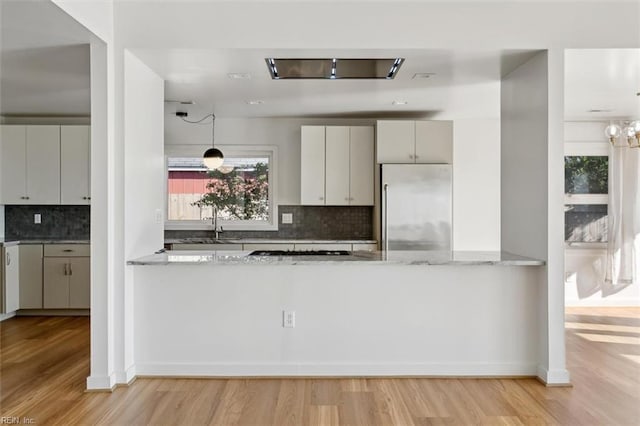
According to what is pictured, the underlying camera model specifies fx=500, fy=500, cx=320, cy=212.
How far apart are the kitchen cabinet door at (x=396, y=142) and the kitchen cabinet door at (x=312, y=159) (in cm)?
66

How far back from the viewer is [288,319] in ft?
11.5

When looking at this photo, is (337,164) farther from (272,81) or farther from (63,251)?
(63,251)

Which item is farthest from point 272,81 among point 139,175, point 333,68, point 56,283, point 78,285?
point 56,283

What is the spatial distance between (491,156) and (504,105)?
2209 millimetres

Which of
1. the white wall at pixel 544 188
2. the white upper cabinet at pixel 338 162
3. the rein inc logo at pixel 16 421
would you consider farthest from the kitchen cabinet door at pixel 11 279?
the white wall at pixel 544 188

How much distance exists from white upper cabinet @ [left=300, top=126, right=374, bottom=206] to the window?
2.54m

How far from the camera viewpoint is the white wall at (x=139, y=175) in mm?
3344

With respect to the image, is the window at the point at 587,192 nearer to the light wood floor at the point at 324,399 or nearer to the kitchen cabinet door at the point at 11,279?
the light wood floor at the point at 324,399

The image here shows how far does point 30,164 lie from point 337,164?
3.44m

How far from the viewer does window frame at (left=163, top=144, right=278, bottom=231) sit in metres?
6.02

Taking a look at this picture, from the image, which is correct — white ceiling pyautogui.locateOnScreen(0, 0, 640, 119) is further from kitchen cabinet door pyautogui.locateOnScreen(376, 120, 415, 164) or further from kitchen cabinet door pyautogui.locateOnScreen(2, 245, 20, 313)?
kitchen cabinet door pyautogui.locateOnScreen(2, 245, 20, 313)

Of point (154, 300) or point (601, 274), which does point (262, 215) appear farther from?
point (601, 274)

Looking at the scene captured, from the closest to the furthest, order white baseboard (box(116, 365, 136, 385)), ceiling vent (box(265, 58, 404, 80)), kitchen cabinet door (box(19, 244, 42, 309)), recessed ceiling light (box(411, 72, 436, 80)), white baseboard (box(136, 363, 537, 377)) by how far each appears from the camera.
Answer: white baseboard (box(116, 365, 136, 385)) → white baseboard (box(136, 363, 537, 377)) → ceiling vent (box(265, 58, 404, 80)) → recessed ceiling light (box(411, 72, 436, 80)) → kitchen cabinet door (box(19, 244, 42, 309))

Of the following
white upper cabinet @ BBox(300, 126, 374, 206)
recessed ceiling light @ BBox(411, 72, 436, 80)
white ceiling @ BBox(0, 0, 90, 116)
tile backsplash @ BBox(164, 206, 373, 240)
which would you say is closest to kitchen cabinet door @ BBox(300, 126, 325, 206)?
white upper cabinet @ BBox(300, 126, 374, 206)
